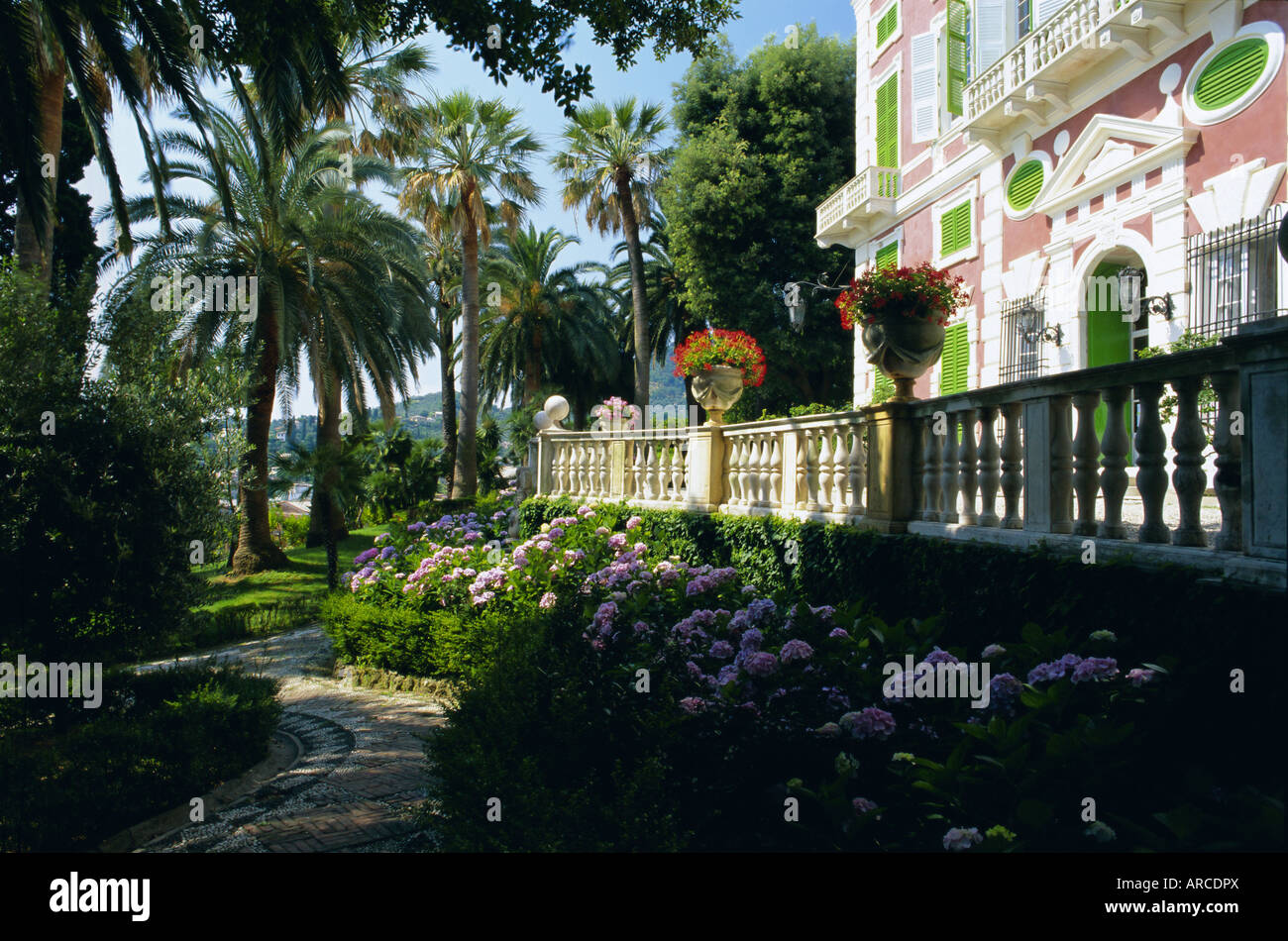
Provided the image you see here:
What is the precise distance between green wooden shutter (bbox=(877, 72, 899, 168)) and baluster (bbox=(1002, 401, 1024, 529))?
13843 mm

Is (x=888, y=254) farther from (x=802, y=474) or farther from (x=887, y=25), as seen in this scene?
(x=802, y=474)

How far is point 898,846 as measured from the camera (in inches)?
117

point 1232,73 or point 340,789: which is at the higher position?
point 1232,73

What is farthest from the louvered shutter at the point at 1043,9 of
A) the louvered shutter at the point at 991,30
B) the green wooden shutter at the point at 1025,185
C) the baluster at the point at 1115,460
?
the baluster at the point at 1115,460

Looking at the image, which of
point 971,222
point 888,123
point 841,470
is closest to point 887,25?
point 888,123

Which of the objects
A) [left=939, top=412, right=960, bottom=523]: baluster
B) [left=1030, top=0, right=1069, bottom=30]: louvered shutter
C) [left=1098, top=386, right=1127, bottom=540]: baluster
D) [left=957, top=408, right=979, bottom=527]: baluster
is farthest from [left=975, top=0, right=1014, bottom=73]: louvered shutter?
[left=1098, top=386, right=1127, bottom=540]: baluster

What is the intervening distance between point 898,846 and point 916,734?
0.76 meters

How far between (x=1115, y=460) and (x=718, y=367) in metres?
5.40

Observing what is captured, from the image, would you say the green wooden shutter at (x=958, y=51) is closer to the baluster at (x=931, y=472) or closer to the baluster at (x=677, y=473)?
the baluster at (x=677, y=473)

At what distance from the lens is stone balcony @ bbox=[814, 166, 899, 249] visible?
55.7 feet

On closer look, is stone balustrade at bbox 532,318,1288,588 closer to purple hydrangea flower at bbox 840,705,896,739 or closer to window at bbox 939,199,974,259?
purple hydrangea flower at bbox 840,705,896,739

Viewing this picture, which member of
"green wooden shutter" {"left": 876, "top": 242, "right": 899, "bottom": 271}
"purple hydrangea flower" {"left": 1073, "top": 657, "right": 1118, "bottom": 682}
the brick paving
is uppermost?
"green wooden shutter" {"left": 876, "top": 242, "right": 899, "bottom": 271}

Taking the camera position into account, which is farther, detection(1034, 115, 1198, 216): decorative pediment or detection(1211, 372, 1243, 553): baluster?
detection(1034, 115, 1198, 216): decorative pediment

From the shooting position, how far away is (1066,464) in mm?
4742
